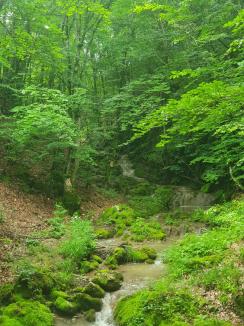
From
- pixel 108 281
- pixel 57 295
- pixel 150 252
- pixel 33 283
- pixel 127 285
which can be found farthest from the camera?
pixel 150 252

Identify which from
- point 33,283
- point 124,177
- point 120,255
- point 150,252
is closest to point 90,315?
point 33,283

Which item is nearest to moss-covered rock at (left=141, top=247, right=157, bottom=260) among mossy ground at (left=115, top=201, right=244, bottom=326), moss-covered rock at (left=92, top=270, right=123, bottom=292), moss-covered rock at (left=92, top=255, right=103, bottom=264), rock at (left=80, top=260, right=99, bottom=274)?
moss-covered rock at (left=92, top=255, right=103, bottom=264)

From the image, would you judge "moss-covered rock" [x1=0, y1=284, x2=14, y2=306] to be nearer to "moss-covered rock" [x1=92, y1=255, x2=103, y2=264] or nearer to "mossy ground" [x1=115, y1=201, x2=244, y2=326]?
"mossy ground" [x1=115, y1=201, x2=244, y2=326]

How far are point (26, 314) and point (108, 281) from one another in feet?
9.00

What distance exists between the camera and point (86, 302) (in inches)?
340

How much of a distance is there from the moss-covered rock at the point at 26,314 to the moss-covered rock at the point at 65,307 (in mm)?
310

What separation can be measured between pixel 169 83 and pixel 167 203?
8.14 metres

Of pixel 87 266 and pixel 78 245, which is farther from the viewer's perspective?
pixel 78 245

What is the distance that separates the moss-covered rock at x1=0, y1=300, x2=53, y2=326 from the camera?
7.22 meters

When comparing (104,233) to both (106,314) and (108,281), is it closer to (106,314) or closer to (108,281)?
(108,281)

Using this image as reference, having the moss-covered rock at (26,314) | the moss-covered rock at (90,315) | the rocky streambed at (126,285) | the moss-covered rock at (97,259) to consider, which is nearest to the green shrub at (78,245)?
the moss-covered rock at (97,259)

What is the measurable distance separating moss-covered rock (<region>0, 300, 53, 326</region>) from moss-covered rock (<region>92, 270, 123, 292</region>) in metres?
1.96

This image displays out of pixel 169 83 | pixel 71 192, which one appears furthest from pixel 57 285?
pixel 169 83

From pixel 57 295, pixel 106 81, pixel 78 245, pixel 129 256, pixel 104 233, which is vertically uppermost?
pixel 106 81
